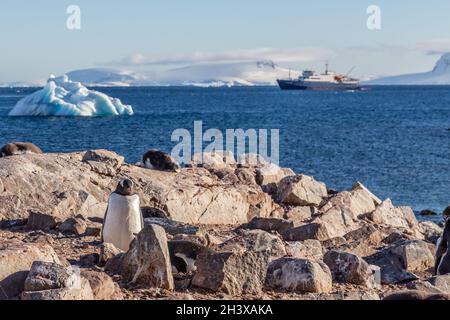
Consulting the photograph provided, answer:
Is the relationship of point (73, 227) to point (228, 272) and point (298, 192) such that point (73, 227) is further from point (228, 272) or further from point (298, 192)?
point (298, 192)

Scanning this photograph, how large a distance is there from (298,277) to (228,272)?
76 centimetres

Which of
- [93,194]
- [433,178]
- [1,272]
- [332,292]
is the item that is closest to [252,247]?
[332,292]

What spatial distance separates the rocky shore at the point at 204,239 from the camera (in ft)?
24.7

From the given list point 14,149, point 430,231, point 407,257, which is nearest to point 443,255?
point 407,257

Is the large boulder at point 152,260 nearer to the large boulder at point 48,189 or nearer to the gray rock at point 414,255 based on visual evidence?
the large boulder at point 48,189

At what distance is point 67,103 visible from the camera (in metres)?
57.3

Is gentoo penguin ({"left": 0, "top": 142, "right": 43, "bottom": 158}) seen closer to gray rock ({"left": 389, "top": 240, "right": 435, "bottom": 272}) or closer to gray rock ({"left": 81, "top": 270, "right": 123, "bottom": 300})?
gray rock ({"left": 389, "top": 240, "right": 435, "bottom": 272})

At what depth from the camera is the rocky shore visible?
7531mm

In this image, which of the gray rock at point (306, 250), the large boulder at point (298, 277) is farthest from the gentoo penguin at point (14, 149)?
the large boulder at point (298, 277)

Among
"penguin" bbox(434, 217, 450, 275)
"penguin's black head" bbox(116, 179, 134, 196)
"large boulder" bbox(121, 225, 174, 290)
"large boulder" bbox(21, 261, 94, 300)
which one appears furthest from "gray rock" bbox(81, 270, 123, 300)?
"penguin" bbox(434, 217, 450, 275)

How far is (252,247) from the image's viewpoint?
8734 mm

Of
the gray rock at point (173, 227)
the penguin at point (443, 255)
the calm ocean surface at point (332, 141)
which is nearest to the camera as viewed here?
the penguin at point (443, 255)

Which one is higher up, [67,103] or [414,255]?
[414,255]

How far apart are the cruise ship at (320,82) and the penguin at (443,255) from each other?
139 m
